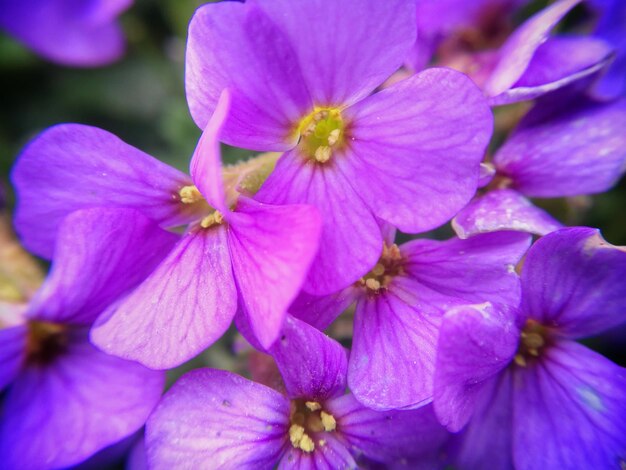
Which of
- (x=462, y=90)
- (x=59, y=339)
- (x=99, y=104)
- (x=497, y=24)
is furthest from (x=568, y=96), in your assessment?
(x=99, y=104)

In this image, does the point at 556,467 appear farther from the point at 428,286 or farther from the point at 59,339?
the point at 59,339

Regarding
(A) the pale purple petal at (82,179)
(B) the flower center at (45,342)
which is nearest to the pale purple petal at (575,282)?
(A) the pale purple petal at (82,179)

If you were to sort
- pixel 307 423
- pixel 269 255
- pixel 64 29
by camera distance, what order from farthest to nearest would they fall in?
1. pixel 64 29
2. pixel 307 423
3. pixel 269 255

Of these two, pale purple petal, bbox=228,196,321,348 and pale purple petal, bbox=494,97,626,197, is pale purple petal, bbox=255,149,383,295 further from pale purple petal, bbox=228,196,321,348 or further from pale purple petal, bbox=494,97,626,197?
pale purple petal, bbox=494,97,626,197

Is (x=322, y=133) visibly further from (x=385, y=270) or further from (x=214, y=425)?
(x=214, y=425)

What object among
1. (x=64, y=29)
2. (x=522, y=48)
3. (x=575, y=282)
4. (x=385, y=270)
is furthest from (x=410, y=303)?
(x=64, y=29)

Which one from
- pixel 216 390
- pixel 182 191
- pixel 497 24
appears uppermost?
pixel 497 24

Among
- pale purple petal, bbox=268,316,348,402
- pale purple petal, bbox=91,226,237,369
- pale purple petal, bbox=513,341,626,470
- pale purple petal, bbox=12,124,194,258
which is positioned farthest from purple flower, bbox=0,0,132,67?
pale purple petal, bbox=513,341,626,470
